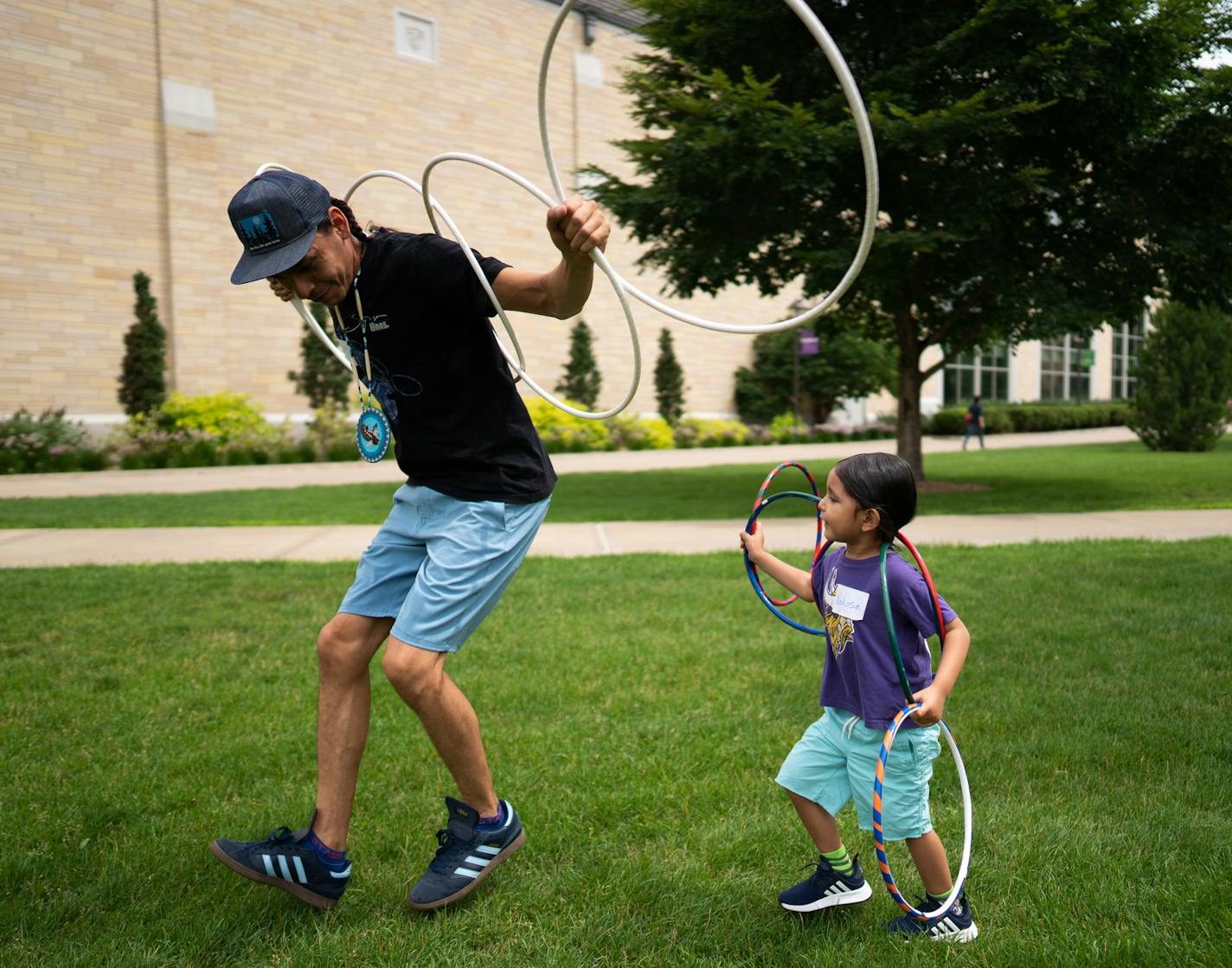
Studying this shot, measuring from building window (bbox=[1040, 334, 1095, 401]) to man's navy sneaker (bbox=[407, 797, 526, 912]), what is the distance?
161 feet

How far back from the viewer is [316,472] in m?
19.7

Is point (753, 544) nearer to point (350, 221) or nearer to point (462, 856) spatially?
point (462, 856)

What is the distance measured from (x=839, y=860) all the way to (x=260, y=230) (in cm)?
240

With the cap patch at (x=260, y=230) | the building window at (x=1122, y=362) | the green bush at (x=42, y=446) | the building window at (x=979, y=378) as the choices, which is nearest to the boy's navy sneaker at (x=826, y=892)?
the cap patch at (x=260, y=230)

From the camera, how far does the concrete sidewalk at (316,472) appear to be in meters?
16.2

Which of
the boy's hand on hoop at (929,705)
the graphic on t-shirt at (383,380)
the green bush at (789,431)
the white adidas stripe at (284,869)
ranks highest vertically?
the graphic on t-shirt at (383,380)

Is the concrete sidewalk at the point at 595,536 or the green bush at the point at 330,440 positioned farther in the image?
the green bush at the point at 330,440

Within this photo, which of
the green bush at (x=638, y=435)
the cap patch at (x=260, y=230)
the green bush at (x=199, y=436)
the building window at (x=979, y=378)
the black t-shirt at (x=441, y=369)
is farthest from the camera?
the building window at (x=979, y=378)

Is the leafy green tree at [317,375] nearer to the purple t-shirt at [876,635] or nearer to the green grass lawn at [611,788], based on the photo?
the green grass lawn at [611,788]

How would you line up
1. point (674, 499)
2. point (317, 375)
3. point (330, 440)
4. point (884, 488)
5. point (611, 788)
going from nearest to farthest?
point (884, 488) → point (611, 788) → point (674, 499) → point (330, 440) → point (317, 375)

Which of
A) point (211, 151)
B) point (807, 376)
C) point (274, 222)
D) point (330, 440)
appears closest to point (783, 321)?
point (274, 222)

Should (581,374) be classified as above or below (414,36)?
below

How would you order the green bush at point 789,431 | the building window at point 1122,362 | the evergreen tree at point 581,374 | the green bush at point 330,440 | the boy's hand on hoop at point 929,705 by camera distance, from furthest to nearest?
the building window at point 1122,362, the green bush at point 789,431, the evergreen tree at point 581,374, the green bush at point 330,440, the boy's hand on hoop at point 929,705

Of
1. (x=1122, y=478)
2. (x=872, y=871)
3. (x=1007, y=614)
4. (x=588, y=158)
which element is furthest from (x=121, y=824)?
(x=588, y=158)
